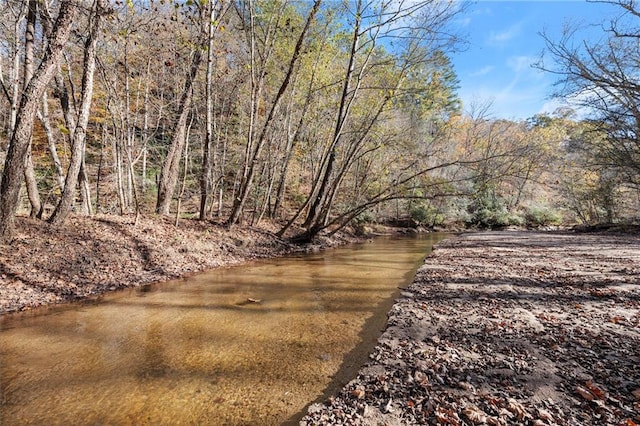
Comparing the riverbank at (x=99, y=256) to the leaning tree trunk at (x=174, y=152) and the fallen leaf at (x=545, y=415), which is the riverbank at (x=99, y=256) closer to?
the leaning tree trunk at (x=174, y=152)

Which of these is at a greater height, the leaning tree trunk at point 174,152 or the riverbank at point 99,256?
the leaning tree trunk at point 174,152

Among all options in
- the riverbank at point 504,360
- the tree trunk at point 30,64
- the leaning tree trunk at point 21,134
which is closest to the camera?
the riverbank at point 504,360

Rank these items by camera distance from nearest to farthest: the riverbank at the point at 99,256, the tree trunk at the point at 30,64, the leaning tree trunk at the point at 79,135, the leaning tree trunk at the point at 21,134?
1. the riverbank at the point at 99,256
2. the leaning tree trunk at the point at 21,134
3. the tree trunk at the point at 30,64
4. the leaning tree trunk at the point at 79,135

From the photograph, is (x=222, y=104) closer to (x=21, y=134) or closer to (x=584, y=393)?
(x=21, y=134)

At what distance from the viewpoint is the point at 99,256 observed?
23.4 feet

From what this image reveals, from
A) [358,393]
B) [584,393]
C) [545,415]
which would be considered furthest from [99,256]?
[584,393]

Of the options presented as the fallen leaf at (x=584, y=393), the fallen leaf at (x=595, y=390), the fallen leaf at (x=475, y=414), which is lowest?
the fallen leaf at (x=475, y=414)

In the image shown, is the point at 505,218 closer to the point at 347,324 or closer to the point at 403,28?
the point at 403,28

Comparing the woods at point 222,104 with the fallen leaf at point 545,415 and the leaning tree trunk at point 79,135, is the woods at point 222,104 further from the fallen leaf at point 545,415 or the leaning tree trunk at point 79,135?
the fallen leaf at point 545,415

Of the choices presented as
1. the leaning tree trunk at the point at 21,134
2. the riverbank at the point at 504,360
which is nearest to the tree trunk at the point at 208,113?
the leaning tree trunk at the point at 21,134

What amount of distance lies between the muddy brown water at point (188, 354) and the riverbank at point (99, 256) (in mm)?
618

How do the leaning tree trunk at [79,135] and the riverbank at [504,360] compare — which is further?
the leaning tree trunk at [79,135]

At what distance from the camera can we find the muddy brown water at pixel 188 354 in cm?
280

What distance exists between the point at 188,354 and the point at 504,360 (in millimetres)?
3485
